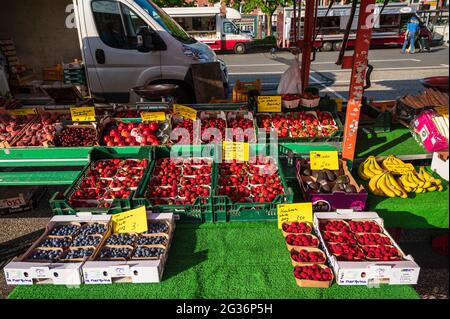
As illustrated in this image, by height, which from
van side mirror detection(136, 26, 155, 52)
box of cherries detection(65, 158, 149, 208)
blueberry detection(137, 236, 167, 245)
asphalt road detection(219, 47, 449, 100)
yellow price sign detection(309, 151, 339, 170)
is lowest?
asphalt road detection(219, 47, 449, 100)

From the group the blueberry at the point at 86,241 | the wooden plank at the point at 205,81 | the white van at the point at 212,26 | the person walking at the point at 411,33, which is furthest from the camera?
the white van at the point at 212,26

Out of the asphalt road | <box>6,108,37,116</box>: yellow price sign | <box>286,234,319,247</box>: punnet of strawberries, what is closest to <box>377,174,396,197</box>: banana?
<box>286,234,319,247</box>: punnet of strawberries

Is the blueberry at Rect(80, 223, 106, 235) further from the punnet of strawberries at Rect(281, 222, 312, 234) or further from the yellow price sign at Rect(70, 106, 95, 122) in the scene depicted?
the yellow price sign at Rect(70, 106, 95, 122)

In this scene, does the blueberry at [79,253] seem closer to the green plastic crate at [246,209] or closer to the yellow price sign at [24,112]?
the green plastic crate at [246,209]

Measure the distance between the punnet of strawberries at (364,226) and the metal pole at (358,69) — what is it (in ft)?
3.37

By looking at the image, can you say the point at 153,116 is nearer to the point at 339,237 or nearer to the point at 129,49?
the point at 129,49

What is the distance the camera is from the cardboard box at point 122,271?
235 centimetres

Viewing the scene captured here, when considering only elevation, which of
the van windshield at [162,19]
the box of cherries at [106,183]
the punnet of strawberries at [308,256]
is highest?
the van windshield at [162,19]

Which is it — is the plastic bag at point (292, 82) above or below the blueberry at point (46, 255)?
above

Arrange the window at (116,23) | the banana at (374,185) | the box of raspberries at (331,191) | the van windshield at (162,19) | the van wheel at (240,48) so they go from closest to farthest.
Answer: the box of raspberries at (331,191) < the banana at (374,185) < the window at (116,23) < the van windshield at (162,19) < the van wheel at (240,48)

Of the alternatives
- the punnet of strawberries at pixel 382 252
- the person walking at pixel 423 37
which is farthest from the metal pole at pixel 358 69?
the person walking at pixel 423 37

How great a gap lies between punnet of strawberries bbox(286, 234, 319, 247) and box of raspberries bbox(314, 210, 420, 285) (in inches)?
2.2

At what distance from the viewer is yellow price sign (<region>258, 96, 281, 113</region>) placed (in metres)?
5.06

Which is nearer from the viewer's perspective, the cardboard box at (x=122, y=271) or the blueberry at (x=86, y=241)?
the cardboard box at (x=122, y=271)
